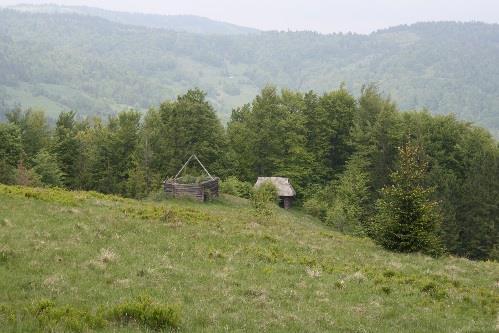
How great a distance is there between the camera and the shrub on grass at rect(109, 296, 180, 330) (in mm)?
11789

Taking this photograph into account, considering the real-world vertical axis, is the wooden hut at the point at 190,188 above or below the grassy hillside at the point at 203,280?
below

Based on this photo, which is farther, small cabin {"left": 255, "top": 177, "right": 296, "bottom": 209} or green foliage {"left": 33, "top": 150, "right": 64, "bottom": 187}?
small cabin {"left": 255, "top": 177, "right": 296, "bottom": 209}

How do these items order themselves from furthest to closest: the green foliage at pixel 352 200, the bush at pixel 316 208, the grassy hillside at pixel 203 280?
1. the bush at pixel 316 208
2. the green foliage at pixel 352 200
3. the grassy hillside at pixel 203 280

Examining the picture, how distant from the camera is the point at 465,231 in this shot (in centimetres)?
6775

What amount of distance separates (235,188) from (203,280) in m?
50.8

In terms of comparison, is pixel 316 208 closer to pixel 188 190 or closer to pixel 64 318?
pixel 188 190

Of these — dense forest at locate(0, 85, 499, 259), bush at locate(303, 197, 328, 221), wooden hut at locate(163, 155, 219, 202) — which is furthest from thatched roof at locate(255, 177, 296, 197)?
wooden hut at locate(163, 155, 219, 202)

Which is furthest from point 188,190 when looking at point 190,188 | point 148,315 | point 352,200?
point 148,315

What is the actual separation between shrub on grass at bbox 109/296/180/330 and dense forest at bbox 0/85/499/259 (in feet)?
162

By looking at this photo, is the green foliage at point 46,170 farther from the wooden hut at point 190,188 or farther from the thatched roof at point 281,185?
the thatched roof at point 281,185

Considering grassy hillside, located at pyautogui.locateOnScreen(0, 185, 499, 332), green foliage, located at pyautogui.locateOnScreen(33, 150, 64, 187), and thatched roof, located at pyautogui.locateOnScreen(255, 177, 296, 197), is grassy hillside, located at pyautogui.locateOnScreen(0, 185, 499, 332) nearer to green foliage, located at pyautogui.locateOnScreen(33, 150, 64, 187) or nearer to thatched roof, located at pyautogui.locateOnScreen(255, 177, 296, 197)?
thatched roof, located at pyautogui.locateOnScreen(255, 177, 296, 197)

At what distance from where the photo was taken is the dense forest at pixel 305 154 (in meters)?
67.9

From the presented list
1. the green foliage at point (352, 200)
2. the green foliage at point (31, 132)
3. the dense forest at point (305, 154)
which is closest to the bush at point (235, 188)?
the dense forest at point (305, 154)

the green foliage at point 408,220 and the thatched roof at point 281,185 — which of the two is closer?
the green foliage at point 408,220
